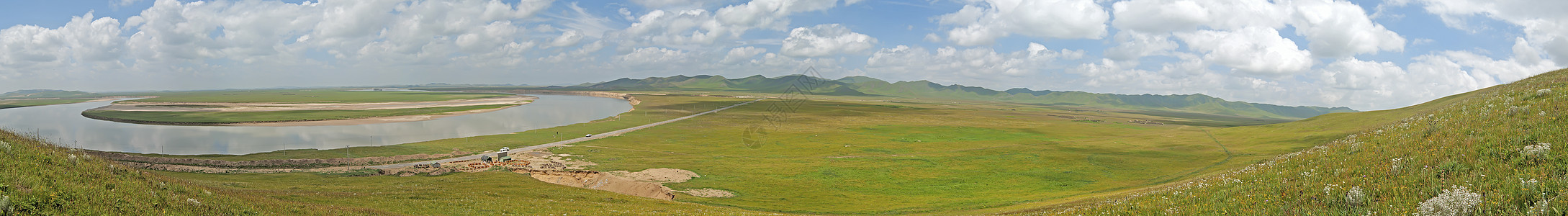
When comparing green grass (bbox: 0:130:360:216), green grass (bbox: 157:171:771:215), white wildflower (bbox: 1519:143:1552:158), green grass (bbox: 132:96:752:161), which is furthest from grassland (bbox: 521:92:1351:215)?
white wildflower (bbox: 1519:143:1552:158)

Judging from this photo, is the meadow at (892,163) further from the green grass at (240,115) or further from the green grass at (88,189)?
the green grass at (240,115)

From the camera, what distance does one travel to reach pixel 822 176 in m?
58.4

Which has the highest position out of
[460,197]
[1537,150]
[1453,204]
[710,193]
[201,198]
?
[1537,150]

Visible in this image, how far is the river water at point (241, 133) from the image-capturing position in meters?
91.0

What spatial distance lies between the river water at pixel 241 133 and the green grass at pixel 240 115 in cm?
568

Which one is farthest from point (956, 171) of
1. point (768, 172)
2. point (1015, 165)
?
point (768, 172)

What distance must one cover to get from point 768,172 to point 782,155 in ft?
62.9

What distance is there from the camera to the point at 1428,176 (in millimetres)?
10875

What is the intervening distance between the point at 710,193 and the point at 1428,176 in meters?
40.1

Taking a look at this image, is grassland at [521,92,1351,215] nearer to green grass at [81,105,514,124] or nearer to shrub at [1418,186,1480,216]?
shrub at [1418,186,1480,216]

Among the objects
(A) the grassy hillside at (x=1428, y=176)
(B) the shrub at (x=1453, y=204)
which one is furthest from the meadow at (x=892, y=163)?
(B) the shrub at (x=1453, y=204)

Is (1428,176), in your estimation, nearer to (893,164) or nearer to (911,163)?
(893,164)

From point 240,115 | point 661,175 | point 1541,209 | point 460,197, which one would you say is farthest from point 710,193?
point 240,115

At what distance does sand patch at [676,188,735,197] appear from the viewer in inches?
1815
